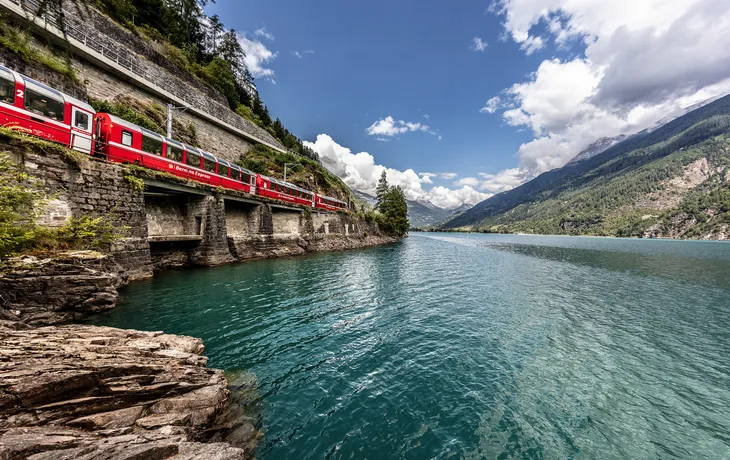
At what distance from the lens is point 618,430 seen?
657cm

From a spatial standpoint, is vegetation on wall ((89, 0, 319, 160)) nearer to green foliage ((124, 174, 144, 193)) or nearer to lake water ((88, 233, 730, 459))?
green foliage ((124, 174, 144, 193))

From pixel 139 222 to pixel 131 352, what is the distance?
14485mm

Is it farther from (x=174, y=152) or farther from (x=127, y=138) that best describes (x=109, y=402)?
(x=174, y=152)

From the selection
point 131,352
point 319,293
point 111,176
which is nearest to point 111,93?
point 111,176

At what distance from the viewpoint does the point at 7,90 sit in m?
12.9

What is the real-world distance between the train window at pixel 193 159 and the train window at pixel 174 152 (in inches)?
26.2

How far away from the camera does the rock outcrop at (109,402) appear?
3.83 metres

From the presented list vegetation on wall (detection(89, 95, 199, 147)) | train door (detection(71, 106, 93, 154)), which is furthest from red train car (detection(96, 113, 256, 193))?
vegetation on wall (detection(89, 95, 199, 147))

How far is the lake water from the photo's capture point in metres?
6.17

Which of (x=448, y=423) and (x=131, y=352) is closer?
(x=131, y=352)

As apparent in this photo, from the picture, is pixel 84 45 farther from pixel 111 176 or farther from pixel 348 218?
pixel 348 218

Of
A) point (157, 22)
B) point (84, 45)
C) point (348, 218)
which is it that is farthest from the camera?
point (348, 218)

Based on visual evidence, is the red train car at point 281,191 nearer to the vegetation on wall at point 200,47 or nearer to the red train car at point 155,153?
the red train car at point 155,153

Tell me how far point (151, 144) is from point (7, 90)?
22.3ft
